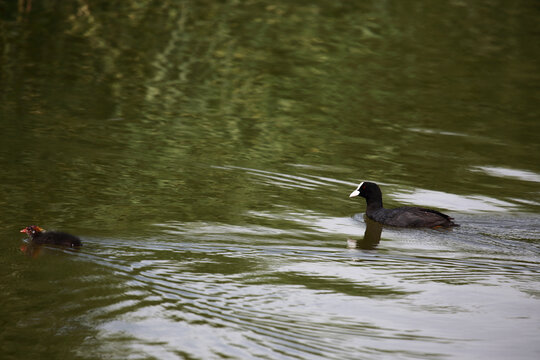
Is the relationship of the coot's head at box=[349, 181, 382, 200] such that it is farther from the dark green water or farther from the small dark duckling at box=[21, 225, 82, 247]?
the small dark duckling at box=[21, 225, 82, 247]

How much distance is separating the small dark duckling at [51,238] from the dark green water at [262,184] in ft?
0.40

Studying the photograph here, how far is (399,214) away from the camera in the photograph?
10.5 metres

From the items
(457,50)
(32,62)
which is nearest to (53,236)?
(32,62)

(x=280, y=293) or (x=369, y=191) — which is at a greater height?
(x=369, y=191)

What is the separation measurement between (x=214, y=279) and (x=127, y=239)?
140cm

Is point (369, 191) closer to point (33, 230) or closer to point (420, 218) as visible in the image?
point (420, 218)

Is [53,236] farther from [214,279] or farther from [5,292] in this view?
[214,279]

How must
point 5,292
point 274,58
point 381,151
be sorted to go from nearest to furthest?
point 5,292
point 381,151
point 274,58

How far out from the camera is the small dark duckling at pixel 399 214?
1026cm

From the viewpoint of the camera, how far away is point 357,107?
680 inches

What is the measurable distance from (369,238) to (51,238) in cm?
370

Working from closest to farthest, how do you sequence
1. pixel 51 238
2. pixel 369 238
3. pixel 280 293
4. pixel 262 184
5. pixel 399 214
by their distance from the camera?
pixel 280 293
pixel 51 238
pixel 369 238
pixel 399 214
pixel 262 184

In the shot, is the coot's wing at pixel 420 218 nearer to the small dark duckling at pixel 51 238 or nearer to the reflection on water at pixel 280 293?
the reflection on water at pixel 280 293

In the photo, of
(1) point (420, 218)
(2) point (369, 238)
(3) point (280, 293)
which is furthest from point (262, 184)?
(3) point (280, 293)
